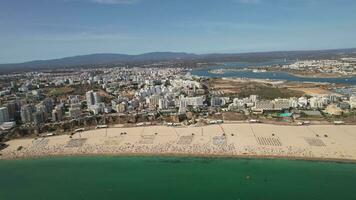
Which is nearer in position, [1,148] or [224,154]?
[224,154]

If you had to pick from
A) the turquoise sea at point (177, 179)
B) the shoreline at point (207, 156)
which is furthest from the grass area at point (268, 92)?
the turquoise sea at point (177, 179)

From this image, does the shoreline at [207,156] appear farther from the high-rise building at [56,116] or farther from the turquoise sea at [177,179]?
the high-rise building at [56,116]

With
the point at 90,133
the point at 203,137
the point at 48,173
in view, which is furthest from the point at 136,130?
the point at 48,173

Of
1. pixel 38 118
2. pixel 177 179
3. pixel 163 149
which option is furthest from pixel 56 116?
pixel 177 179

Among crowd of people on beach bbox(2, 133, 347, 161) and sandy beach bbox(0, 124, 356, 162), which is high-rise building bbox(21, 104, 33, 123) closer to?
sandy beach bbox(0, 124, 356, 162)

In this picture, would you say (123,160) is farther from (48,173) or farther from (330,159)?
(330,159)
